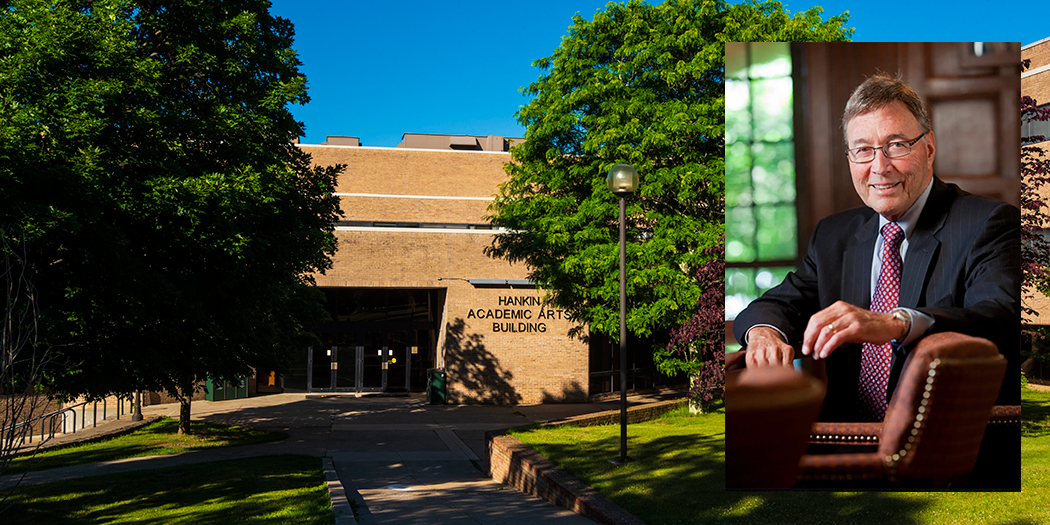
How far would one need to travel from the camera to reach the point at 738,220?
6.36 meters

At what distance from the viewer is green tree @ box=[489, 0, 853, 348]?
15195 mm

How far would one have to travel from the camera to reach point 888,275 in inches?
240

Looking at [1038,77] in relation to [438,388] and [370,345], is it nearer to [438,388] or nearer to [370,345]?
[438,388]

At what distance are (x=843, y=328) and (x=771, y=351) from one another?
583 mm

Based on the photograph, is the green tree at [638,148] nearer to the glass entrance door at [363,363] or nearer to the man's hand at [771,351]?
the man's hand at [771,351]

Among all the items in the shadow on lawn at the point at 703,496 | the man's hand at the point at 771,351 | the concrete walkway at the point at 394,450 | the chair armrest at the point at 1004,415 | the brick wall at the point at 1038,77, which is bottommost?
the concrete walkway at the point at 394,450

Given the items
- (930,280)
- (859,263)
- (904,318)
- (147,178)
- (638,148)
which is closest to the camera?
(904,318)

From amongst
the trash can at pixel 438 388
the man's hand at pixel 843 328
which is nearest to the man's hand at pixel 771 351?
the man's hand at pixel 843 328

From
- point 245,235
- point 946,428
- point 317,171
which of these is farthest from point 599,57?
point 946,428

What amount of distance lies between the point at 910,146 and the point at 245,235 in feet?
29.1

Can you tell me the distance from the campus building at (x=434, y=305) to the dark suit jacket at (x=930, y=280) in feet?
54.5

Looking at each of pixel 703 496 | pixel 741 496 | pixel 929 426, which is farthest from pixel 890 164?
pixel 703 496

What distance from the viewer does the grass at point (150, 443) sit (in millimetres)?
14984

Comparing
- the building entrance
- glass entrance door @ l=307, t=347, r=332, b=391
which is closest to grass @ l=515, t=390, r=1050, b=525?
the building entrance
